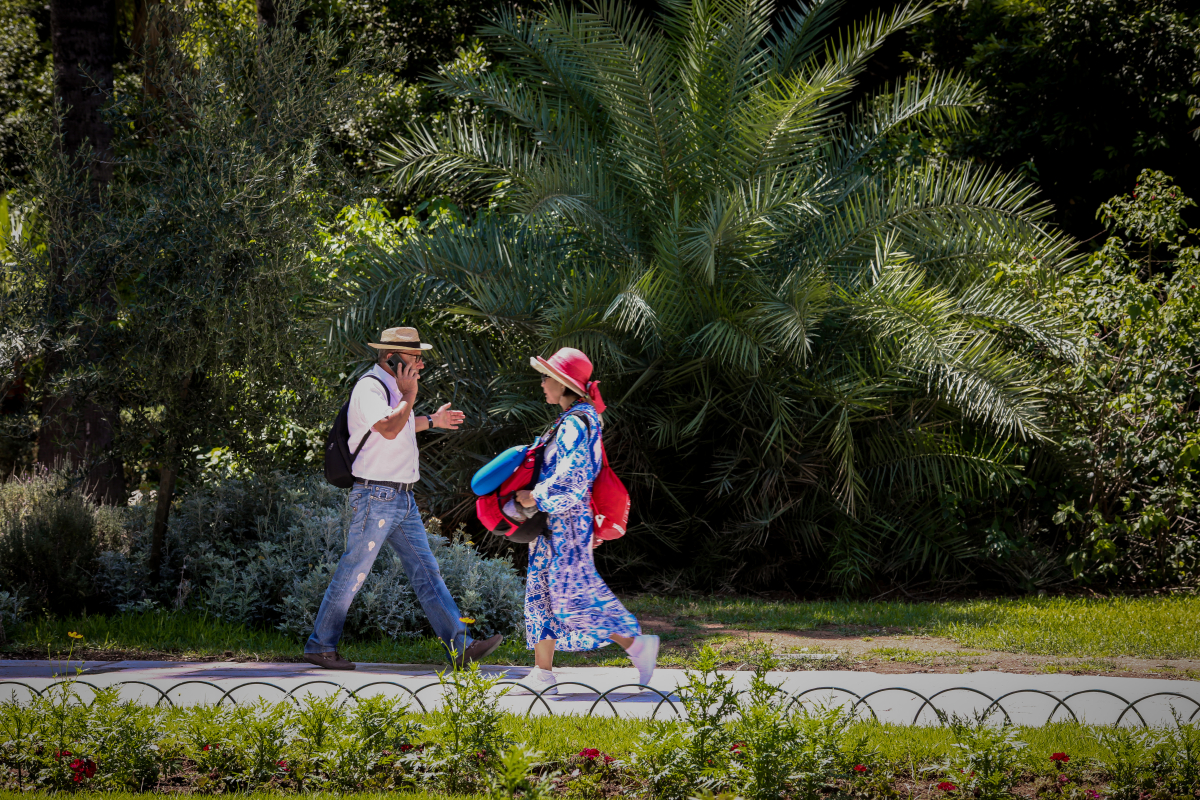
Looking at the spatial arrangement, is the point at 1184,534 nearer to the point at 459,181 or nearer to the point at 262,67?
the point at 459,181

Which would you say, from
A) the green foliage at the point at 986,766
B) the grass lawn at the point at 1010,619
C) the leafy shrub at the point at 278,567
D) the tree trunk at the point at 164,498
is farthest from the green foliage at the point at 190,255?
the green foliage at the point at 986,766

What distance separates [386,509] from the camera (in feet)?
20.1

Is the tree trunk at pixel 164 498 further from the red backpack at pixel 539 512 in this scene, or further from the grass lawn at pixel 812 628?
the red backpack at pixel 539 512

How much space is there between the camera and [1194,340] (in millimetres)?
10281

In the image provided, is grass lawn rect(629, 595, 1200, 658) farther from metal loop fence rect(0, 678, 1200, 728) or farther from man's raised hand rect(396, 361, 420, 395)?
man's raised hand rect(396, 361, 420, 395)

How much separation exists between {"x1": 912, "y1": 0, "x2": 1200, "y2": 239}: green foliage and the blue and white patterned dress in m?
10.7

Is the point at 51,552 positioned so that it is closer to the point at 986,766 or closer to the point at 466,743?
the point at 466,743

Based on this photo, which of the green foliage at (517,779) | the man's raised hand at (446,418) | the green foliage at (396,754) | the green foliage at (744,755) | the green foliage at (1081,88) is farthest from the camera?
the green foliage at (1081,88)

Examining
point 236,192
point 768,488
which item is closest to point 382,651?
point 236,192

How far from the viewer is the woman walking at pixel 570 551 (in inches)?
217

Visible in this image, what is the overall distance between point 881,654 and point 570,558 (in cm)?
263

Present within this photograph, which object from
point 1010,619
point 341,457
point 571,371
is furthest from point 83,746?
point 1010,619

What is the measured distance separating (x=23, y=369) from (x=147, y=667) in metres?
2.96

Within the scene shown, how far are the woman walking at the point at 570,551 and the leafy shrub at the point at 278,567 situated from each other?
1279mm
